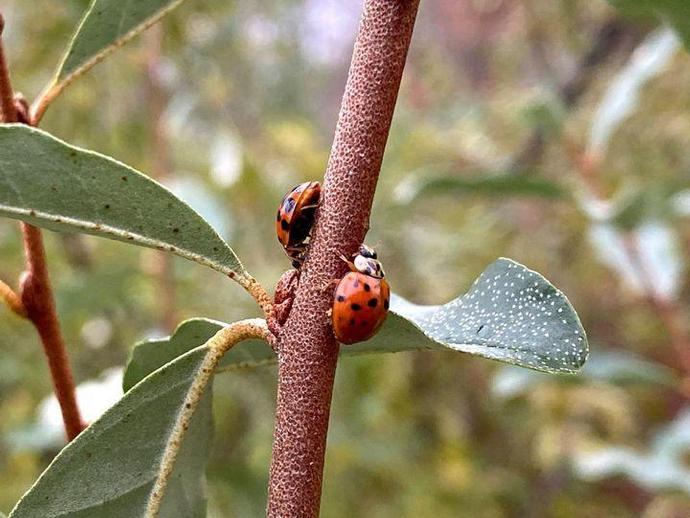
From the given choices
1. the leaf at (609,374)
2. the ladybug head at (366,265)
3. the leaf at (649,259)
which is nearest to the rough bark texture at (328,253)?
the ladybug head at (366,265)

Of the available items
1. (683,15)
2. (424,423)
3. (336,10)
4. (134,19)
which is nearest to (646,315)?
(424,423)

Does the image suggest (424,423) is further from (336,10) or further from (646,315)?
(336,10)

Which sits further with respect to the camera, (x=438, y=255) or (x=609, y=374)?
(x=438, y=255)

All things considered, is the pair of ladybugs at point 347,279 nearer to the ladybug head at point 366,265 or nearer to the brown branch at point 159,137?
the ladybug head at point 366,265

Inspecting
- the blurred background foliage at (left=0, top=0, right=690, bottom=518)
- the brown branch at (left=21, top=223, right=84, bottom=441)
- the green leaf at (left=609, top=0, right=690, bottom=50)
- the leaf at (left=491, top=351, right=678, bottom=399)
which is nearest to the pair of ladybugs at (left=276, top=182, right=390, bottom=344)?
the brown branch at (left=21, top=223, right=84, bottom=441)

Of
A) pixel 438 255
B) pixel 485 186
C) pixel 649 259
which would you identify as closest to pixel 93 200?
pixel 485 186

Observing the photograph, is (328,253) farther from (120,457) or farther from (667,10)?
(667,10)

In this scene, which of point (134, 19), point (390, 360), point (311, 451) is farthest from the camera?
point (390, 360)
